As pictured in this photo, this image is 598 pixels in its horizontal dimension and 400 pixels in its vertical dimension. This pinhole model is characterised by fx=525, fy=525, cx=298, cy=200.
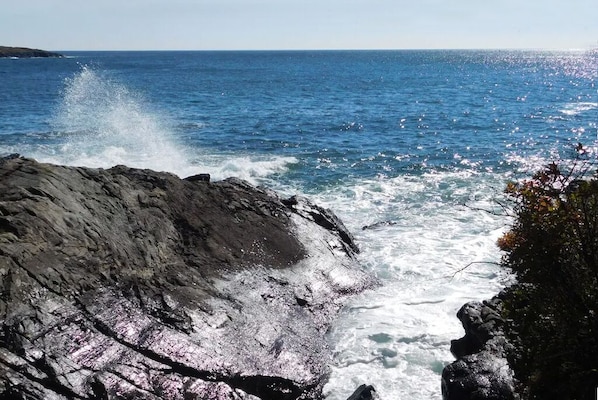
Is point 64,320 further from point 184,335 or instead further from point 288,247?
point 288,247

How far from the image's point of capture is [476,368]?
9.80 m

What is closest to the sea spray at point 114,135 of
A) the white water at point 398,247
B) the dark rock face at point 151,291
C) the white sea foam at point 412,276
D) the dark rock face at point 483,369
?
the white water at point 398,247

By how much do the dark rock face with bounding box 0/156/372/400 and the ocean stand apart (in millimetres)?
1495

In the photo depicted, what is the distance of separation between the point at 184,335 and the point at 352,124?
3812cm

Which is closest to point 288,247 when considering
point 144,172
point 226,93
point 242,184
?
point 242,184

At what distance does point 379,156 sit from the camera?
34.4 metres

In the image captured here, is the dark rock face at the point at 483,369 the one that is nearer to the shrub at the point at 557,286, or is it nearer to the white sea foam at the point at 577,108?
the shrub at the point at 557,286

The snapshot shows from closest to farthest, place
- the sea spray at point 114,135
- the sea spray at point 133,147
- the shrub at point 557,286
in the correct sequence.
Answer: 1. the shrub at point 557,286
2. the sea spray at point 133,147
3. the sea spray at point 114,135

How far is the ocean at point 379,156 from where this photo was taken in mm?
13641

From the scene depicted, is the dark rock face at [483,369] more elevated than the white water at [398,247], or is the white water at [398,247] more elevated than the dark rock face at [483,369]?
the dark rock face at [483,369]

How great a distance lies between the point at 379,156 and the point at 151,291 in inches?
983

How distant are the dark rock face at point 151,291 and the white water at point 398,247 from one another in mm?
982

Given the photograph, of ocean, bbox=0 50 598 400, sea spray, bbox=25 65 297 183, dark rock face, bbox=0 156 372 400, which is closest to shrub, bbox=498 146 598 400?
ocean, bbox=0 50 598 400

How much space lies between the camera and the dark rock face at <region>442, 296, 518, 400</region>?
9.41m
